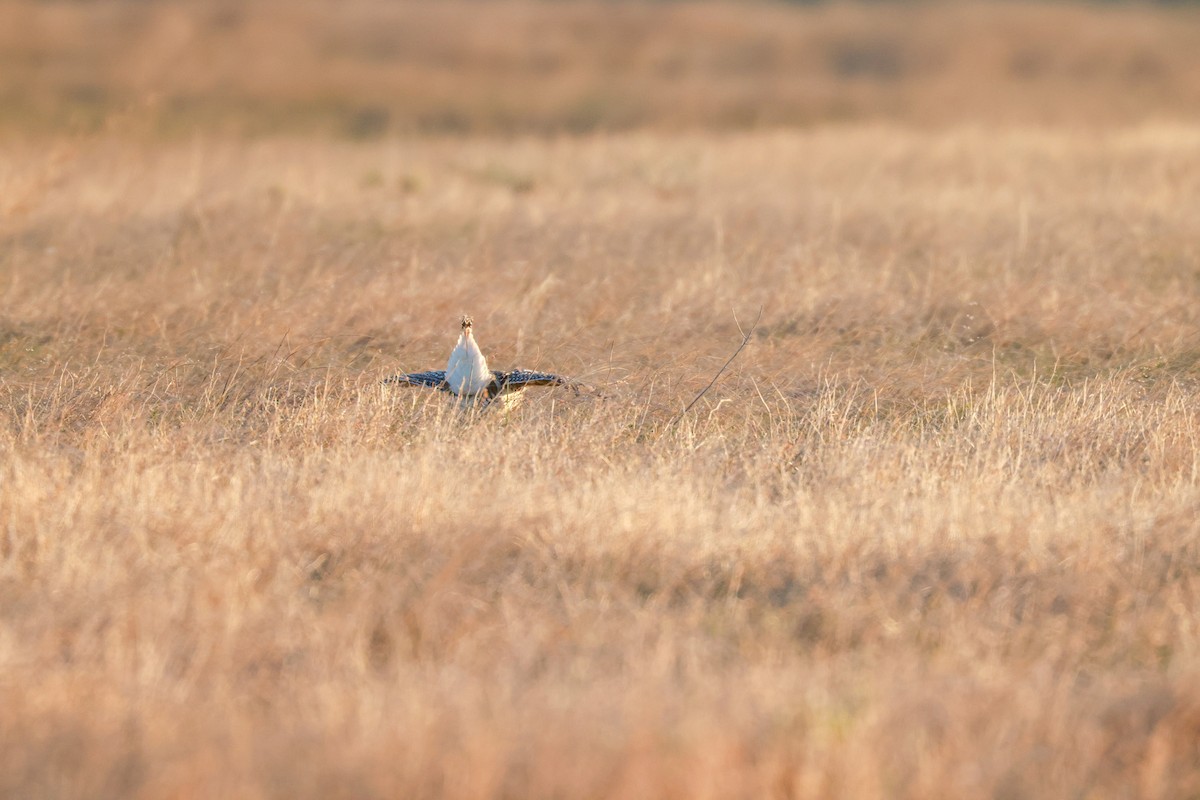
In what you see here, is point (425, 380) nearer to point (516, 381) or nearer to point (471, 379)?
point (471, 379)

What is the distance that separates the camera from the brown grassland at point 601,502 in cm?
328

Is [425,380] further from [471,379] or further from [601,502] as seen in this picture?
[601,502]

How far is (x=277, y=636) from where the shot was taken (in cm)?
384

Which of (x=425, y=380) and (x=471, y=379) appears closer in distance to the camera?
Result: (x=471, y=379)

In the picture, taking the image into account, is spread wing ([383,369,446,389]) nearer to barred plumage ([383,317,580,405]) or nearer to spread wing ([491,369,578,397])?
barred plumage ([383,317,580,405])

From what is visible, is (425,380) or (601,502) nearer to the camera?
(601,502)

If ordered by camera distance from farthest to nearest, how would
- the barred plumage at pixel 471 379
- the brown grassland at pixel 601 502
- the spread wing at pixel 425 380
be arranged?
the spread wing at pixel 425 380
the barred plumage at pixel 471 379
the brown grassland at pixel 601 502

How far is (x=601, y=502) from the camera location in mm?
4816

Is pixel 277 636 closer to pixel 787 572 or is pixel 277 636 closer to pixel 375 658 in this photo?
pixel 375 658

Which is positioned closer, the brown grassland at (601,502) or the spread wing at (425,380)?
the brown grassland at (601,502)

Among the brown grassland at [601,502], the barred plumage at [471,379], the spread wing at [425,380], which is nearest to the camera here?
the brown grassland at [601,502]

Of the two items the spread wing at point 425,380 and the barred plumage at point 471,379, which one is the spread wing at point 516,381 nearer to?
the barred plumage at point 471,379

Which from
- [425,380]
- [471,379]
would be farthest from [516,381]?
[425,380]

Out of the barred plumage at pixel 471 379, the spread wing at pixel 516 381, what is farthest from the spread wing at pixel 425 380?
the spread wing at pixel 516 381
